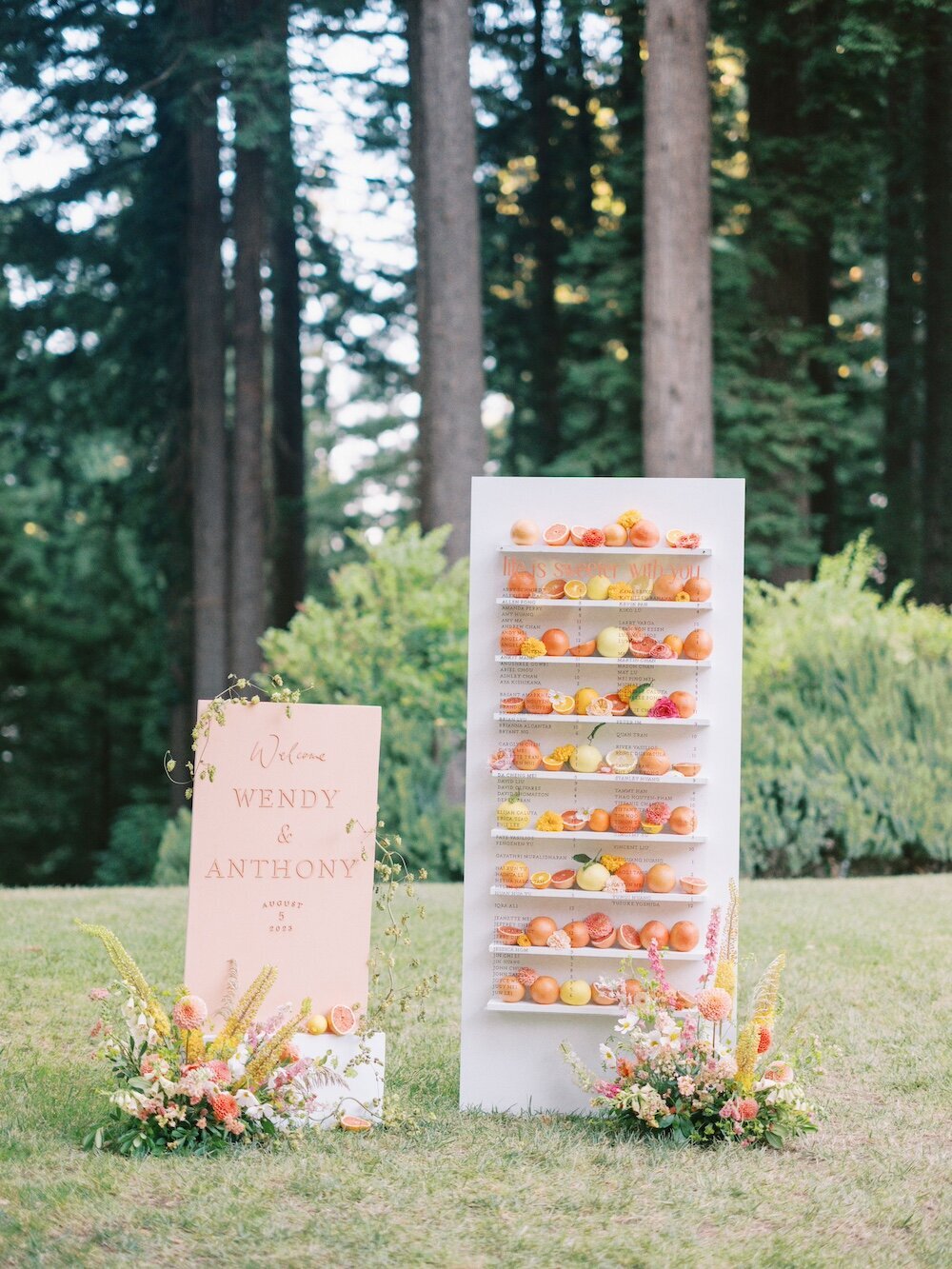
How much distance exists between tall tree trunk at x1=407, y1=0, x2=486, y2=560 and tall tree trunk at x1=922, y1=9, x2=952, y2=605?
6.46 meters

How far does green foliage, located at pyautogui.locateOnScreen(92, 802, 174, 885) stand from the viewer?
66.2ft

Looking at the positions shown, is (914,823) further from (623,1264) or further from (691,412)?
(623,1264)

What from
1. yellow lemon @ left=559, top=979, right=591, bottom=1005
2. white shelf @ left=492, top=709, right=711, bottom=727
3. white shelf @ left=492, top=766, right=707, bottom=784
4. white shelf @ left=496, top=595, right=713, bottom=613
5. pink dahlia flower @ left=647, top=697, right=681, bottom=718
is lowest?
yellow lemon @ left=559, top=979, right=591, bottom=1005

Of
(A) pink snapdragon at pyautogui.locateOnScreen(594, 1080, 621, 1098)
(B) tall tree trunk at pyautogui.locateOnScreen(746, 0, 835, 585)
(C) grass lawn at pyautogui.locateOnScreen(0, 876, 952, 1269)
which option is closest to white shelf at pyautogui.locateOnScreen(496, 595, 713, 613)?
(A) pink snapdragon at pyautogui.locateOnScreen(594, 1080, 621, 1098)

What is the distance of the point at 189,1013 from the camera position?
15.4 feet

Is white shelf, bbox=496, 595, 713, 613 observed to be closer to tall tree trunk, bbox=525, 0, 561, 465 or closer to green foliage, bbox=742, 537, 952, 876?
green foliage, bbox=742, 537, 952, 876

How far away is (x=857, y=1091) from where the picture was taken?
17.7 feet

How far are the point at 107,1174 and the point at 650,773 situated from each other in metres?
2.30

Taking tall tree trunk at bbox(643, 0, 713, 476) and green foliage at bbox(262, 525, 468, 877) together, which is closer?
green foliage at bbox(262, 525, 468, 877)

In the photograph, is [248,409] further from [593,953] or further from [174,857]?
[593,953]

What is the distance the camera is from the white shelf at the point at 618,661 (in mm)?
5141

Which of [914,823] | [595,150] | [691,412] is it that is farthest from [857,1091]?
[595,150]

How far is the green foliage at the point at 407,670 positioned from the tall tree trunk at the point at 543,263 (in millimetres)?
8698

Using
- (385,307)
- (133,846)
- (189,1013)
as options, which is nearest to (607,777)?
(189,1013)
